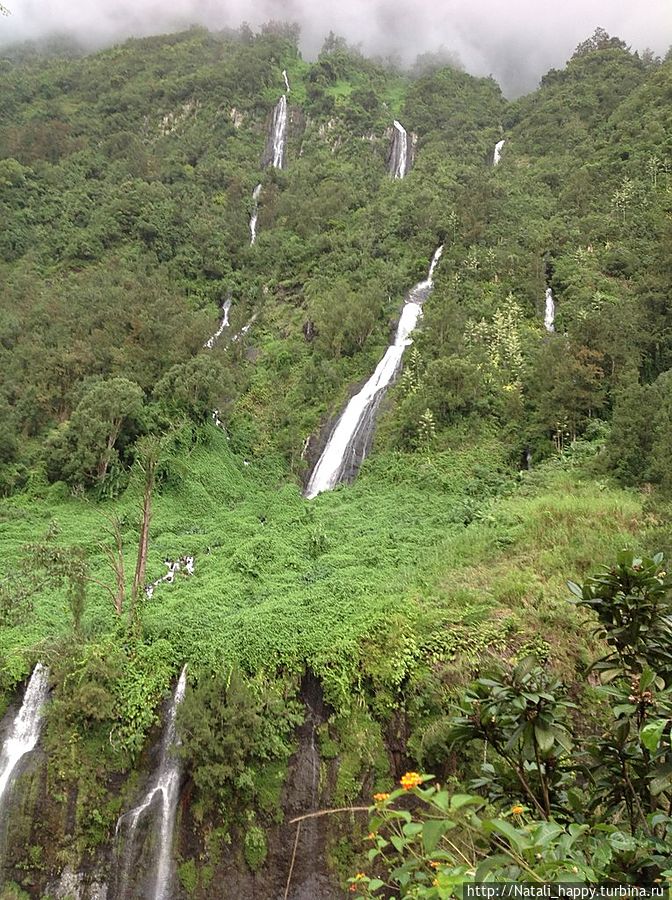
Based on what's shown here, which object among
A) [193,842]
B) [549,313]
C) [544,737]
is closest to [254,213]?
[549,313]

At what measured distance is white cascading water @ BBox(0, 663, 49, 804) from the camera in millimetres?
10109

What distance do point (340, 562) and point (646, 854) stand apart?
12077mm

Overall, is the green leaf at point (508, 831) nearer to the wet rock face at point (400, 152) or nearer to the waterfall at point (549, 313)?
the waterfall at point (549, 313)

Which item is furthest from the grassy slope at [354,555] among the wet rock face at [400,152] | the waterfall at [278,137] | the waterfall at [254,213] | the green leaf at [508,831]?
the waterfall at [278,137]

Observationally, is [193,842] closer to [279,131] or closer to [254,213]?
[254,213]

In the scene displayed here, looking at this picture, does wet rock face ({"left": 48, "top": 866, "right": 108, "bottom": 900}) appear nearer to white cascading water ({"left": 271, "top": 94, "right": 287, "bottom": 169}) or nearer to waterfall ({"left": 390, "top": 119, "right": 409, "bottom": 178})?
waterfall ({"left": 390, "top": 119, "right": 409, "bottom": 178})

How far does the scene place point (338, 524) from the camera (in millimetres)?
17109

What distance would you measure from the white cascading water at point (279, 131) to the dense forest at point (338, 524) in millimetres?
9009

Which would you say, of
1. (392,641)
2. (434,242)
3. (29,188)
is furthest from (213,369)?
(29,188)

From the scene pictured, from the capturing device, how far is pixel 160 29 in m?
94.6

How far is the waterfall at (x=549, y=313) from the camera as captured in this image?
27156mm

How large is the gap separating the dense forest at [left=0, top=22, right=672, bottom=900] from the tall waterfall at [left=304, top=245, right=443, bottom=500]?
0.64 metres

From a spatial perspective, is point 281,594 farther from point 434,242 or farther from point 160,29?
point 160,29

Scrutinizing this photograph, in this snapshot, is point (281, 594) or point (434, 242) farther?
point (434, 242)
